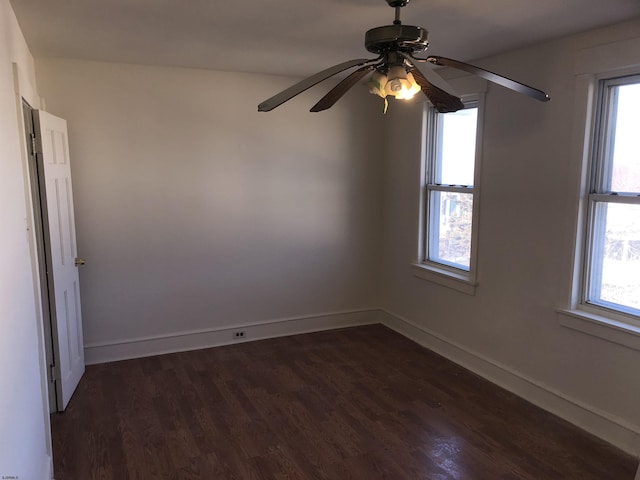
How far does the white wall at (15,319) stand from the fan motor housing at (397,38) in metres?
1.46

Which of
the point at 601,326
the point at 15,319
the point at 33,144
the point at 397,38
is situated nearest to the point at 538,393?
the point at 601,326

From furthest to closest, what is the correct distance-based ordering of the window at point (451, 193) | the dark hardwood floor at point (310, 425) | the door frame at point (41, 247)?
the window at point (451, 193) → the door frame at point (41, 247) → the dark hardwood floor at point (310, 425)

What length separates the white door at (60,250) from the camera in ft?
9.91

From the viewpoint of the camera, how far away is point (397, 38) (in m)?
1.86

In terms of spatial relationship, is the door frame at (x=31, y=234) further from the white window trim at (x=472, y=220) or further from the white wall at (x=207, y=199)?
the white window trim at (x=472, y=220)

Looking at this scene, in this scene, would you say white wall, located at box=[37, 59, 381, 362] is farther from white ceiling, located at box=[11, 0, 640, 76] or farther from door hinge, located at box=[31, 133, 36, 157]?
door hinge, located at box=[31, 133, 36, 157]

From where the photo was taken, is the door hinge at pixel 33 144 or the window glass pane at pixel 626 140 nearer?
the window glass pane at pixel 626 140

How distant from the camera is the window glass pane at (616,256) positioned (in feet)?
9.12

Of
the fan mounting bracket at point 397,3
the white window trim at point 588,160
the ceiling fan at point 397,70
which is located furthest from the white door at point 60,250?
the white window trim at point 588,160

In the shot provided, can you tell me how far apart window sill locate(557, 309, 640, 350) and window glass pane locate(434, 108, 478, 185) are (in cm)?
127

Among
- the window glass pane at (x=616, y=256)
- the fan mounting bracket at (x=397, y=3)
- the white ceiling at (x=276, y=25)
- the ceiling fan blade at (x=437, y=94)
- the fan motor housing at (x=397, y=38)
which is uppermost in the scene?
the white ceiling at (x=276, y=25)

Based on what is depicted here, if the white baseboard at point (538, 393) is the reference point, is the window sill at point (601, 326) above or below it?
above

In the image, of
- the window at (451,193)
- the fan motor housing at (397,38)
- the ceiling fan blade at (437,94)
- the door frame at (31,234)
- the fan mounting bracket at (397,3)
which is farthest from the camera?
the window at (451,193)

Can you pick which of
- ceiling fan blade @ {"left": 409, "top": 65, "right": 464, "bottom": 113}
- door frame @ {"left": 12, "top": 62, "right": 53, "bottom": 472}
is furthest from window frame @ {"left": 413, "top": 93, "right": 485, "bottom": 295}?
door frame @ {"left": 12, "top": 62, "right": 53, "bottom": 472}
